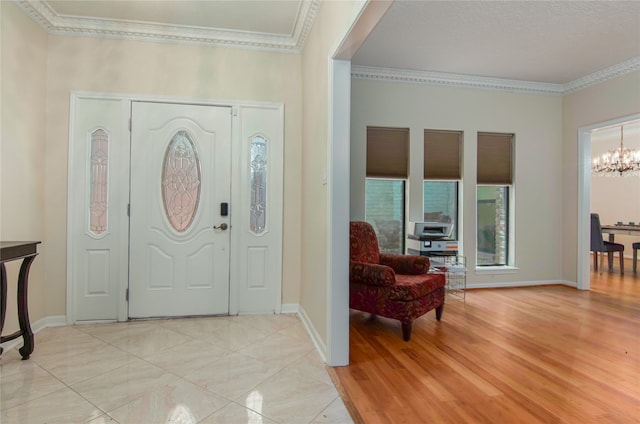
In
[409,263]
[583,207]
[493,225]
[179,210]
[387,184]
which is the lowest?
[409,263]

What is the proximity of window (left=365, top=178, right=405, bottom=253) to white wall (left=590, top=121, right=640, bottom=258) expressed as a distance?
5.69 m

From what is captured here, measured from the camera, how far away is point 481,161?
16.1 feet

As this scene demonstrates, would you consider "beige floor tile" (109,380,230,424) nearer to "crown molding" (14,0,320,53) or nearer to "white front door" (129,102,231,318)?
"white front door" (129,102,231,318)

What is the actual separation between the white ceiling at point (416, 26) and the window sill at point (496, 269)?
8.74ft

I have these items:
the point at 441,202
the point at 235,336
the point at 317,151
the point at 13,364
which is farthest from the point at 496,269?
the point at 13,364

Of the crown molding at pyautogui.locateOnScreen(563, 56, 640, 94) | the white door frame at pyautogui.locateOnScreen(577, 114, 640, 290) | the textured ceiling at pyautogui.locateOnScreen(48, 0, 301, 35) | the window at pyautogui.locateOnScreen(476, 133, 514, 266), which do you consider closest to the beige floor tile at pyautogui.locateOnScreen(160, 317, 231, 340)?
the textured ceiling at pyautogui.locateOnScreen(48, 0, 301, 35)

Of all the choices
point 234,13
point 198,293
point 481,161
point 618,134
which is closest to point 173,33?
point 234,13

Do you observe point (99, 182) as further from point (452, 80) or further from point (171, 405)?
point (452, 80)

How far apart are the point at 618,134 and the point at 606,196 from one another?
A: 141 cm

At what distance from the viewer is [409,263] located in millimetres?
3465

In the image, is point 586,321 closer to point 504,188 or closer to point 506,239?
point 506,239

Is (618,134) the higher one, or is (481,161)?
(618,134)

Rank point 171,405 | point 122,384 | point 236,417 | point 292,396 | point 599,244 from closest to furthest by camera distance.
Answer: point 236,417, point 171,405, point 292,396, point 122,384, point 599,244

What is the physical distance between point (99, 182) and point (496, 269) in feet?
16.1
